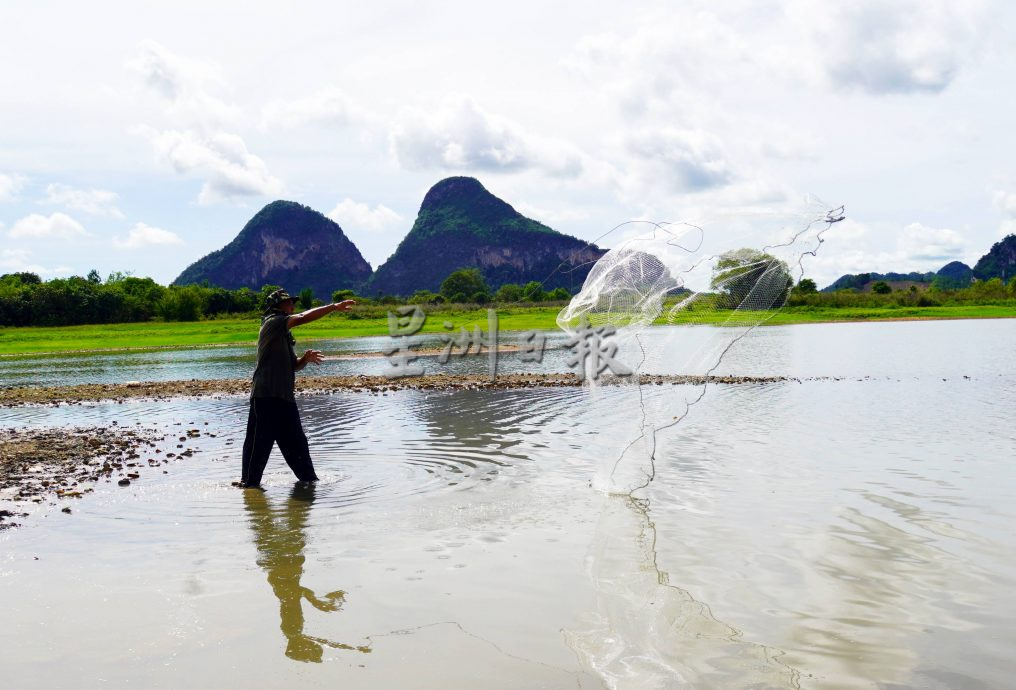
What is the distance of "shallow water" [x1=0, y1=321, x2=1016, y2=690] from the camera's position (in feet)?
15.3

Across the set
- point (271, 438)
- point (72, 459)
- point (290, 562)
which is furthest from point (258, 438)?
point (72, 459)

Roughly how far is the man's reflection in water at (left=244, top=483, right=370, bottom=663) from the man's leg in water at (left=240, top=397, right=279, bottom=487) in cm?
22

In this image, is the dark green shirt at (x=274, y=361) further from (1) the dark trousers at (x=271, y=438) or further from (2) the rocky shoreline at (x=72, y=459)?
(2) the rocky shoreline at (x=72, y=459)

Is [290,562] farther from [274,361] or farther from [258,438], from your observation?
[274,361]

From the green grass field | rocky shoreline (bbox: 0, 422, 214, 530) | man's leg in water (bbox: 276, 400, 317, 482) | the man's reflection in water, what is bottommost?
rocky shoreline (bbox: 0, 422, 214, 530)

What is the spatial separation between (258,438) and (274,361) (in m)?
0.95

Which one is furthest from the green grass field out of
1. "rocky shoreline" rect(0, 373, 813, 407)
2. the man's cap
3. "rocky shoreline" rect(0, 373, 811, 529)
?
the man's cap

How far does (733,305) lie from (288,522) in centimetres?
514

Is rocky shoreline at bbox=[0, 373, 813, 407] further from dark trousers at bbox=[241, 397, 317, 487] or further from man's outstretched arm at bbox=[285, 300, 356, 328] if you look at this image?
man's outstretched arm at bbox=[285, 300, 356, 328]

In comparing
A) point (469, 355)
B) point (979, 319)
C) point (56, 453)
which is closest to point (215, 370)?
point (469, 355)

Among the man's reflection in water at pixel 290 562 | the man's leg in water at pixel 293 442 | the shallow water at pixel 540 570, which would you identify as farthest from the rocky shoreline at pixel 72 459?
the man's reflection in water at pixel 290 562

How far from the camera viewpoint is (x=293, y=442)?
9586mm

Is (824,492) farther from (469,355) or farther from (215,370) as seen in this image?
(469,355)

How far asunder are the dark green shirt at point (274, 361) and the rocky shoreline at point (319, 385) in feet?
42.0
